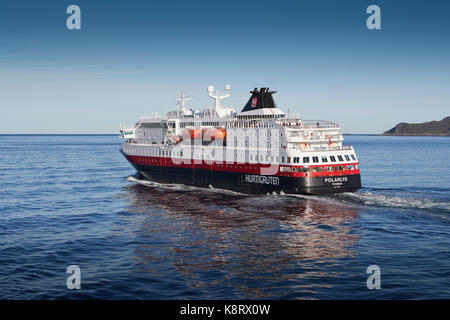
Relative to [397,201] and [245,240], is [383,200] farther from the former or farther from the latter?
[245,240]

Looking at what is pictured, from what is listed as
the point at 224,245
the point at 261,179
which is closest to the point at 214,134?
the point at 261,179

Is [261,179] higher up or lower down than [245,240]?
higher up

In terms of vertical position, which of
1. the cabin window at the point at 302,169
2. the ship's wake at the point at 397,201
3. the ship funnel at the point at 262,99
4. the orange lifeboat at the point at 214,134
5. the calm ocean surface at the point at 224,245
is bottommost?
the calm ocean surface at the point at 224,245

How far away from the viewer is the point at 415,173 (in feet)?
228

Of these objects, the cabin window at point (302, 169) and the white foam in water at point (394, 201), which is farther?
the cabin window at point (302, 169)

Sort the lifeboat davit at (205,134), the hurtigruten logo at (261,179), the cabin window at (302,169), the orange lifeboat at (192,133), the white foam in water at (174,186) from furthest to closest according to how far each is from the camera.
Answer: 1. the orange lifeboat at (192,133)
2. the lifeboat davit at (205,134)
3. the white foam in water at (174,186)
4. the hurtigruten logo at (261,179)
5. the cabin window at (302,169)

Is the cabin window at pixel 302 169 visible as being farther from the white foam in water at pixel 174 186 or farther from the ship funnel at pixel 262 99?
the ship funnel at pixel 262 99

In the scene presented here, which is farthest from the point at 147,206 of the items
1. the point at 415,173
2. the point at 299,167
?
the point at 415,173

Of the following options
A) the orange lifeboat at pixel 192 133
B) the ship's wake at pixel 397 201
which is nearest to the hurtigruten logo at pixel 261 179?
the ship's wake at pixel 397 201

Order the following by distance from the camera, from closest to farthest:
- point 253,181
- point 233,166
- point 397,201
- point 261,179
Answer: point 397,201 < point 261,179 < point 253,181 < point 233,166

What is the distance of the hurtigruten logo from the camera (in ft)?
146

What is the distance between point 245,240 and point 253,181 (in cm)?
1875

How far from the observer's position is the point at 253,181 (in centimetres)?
4688

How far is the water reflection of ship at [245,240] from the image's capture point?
21.1 metres
